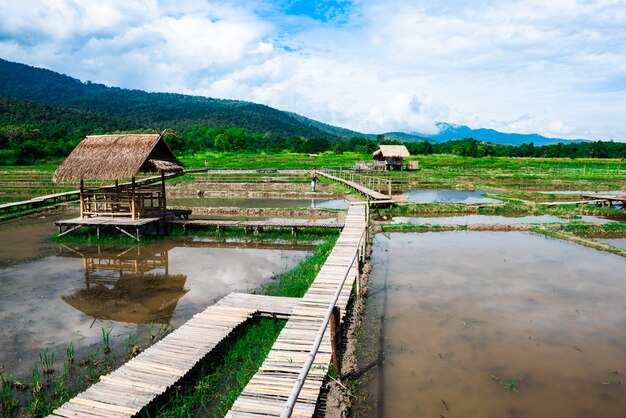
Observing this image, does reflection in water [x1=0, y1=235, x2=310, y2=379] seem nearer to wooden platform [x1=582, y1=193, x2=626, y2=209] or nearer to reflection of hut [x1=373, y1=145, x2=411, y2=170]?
wooden platform [x1=582, y1=193, x2=626, y2=209]

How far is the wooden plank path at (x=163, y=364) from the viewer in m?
5.08

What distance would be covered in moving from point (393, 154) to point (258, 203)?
25124 millimetres

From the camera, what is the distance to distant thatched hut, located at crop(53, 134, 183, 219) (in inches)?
634

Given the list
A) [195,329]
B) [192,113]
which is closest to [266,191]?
[195,329]

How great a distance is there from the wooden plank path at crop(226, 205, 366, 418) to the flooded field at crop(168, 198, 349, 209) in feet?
48.8

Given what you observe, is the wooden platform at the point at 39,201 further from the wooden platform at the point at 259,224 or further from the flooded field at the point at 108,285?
the flooded field at the point at 108,285

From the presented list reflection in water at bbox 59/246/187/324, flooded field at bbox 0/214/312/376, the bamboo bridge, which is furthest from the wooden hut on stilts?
the bamboo bridge

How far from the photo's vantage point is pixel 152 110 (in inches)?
6201

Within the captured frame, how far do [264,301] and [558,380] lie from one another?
544 cm

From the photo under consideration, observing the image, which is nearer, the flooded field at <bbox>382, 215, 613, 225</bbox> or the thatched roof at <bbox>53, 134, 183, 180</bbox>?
the thatched roof at <bbox>53, 134, 183, 180</bbox>

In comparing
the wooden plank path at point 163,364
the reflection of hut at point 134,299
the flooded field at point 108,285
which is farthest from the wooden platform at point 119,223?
the wooden plank path at point 163,364

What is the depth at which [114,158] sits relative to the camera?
1644cm

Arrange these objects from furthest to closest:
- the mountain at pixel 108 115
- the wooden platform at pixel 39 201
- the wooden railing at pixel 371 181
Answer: the mountain at pixel 108 115
the wooden railing at pixel 371 181
the wooden platform at pixel 39 201

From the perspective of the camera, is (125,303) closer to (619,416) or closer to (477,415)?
(477,415)
